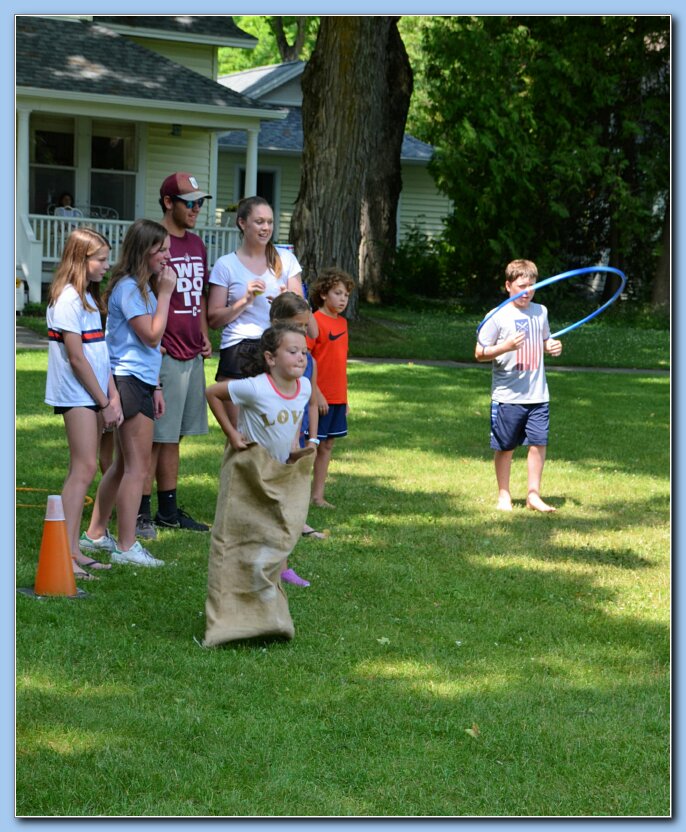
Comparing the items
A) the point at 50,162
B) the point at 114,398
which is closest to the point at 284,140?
the point at 50,162

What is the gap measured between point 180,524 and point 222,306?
1.52 m

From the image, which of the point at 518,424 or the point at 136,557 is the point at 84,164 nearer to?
the point at 518,424

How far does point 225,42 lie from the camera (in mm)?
26422

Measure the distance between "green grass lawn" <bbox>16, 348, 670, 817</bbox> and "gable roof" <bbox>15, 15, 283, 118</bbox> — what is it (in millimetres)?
14913

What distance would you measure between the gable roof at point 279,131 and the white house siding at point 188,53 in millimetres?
3604

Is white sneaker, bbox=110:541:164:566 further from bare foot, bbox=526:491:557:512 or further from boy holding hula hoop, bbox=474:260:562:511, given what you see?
bare foot, bbox=526:491:557:512

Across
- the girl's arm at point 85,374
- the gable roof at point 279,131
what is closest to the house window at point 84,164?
the gable roof at point 279,131

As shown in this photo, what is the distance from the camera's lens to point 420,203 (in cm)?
3569

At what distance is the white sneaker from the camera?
6645mm

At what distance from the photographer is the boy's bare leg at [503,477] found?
859cm

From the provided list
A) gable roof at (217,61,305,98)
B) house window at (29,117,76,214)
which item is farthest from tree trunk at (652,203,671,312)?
house window at (29,117,76,214)

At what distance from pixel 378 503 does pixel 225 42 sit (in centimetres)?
2016

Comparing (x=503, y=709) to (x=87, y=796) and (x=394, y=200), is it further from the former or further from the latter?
(x=394, y=200)

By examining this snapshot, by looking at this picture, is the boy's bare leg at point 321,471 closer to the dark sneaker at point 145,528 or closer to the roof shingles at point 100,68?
the dark sneaker at point 145,528
